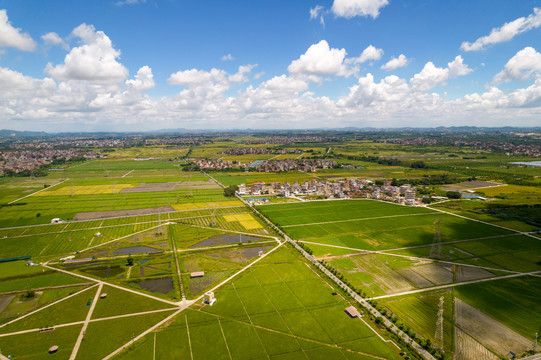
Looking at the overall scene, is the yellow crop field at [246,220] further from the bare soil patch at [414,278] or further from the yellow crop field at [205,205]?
the bare soil patch at [414,278]

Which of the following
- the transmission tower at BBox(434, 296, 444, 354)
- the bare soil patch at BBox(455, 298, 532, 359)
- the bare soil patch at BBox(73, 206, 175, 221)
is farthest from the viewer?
the bare soil patch at BBox(73, 206, 175, 221)

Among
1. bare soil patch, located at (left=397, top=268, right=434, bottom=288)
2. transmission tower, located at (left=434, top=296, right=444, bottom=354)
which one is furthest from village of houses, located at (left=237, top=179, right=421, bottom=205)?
transmission tower, located at (left=434, top=296, right=444, bottom=354)

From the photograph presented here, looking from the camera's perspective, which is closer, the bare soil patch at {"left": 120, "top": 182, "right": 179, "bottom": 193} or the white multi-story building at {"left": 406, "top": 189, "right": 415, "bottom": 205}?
the white multi-story building at {"left": 406, "top": 189, "right": 415, "bottom": 205}

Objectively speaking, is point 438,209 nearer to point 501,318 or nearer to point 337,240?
point 337,240

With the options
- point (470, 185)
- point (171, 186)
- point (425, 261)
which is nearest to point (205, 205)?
point (171, 186)

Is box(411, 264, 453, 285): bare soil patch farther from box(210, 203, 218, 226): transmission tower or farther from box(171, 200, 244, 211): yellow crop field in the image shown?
box(171, 200, 244, 211): yellow crop field

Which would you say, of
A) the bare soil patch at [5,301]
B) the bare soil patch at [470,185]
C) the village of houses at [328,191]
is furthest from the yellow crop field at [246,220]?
the bare soil patch at [470,185]

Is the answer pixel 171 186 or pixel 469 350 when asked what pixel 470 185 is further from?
pixel 171 186

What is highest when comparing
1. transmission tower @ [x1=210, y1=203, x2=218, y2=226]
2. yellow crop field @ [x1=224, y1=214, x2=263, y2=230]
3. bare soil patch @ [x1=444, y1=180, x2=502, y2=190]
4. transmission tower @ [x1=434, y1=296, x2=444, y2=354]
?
bare soil patch @ [x1=444, y1=180, x2=502, y2=190]
